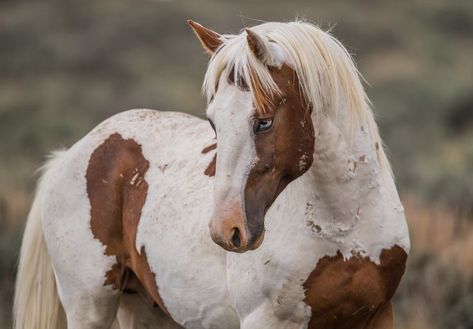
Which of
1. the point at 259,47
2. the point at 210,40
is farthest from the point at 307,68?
the point at 210,40

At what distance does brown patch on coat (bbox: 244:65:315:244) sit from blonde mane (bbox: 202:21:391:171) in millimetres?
46

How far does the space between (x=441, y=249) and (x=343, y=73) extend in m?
4.20

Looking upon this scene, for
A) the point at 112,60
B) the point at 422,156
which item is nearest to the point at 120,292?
the point at 422,156

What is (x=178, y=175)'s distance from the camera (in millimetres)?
4613

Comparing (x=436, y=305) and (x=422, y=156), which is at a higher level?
(x=436, y=305)

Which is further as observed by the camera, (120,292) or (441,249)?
(441,249)

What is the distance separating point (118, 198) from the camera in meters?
4.85

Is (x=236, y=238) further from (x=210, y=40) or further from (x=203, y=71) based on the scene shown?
(x=203, y=71)

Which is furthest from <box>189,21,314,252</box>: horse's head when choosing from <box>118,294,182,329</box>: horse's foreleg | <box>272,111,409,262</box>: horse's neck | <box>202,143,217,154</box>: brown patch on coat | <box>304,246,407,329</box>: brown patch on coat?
<box>118,294,182,329</box>: horse's foreleg

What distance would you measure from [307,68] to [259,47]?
21 cm

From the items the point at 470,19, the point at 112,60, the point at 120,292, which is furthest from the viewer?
the point at 470,19

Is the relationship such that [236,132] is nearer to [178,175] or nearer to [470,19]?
[178,175]

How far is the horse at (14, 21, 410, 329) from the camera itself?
349cm

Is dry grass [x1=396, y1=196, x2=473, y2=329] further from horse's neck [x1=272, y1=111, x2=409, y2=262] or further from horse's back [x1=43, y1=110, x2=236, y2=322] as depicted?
horse's neck [x1=272, y1=111, x2=409, y2=262]
